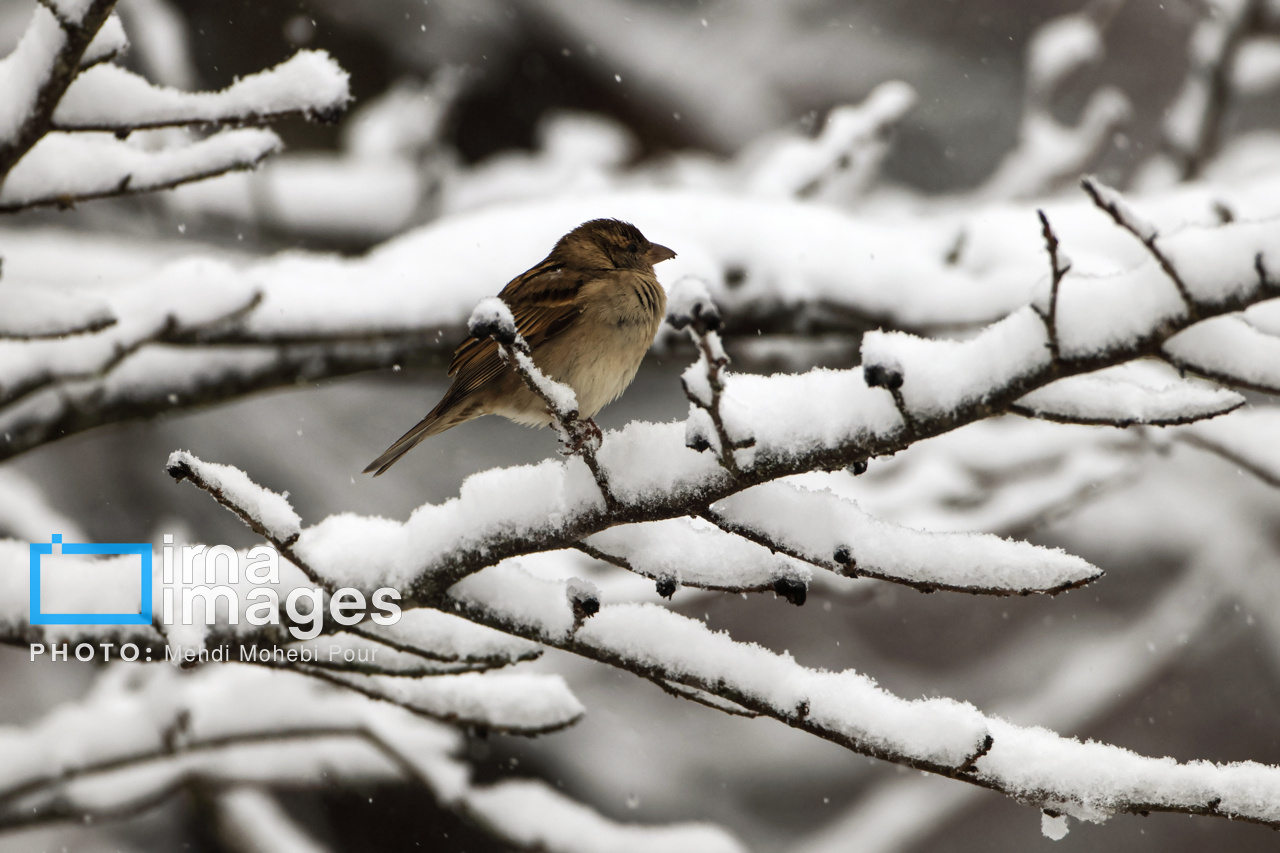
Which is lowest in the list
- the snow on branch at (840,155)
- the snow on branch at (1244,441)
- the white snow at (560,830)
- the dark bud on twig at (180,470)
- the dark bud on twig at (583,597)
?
the white snow at (560,830)

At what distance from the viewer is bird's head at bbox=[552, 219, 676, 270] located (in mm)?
2830

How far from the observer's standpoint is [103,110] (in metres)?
2.06

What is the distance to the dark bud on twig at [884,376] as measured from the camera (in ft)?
4.63

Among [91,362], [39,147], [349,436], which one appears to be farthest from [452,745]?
[349,436]

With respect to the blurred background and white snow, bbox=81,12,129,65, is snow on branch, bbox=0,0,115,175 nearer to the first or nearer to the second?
white snow, bbox=81,12,129,65

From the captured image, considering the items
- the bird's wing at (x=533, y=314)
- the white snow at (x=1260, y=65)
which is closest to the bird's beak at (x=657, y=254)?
the bird's wing at (x=533, y=314)

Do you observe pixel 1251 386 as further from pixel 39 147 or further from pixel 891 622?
pixel 891 622

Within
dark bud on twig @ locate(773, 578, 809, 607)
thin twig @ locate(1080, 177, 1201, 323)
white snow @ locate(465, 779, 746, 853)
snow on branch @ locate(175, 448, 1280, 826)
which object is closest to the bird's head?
snow on branch @ locate(175, 448, 1280, 826)

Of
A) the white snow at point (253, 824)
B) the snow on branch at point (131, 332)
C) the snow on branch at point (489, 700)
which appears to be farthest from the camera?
the white snow at point (253, 824)

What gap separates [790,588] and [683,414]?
537 centimetres

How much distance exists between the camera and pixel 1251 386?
1.39 m

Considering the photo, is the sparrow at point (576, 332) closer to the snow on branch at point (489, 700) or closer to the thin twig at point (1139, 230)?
the snow on branch at point (489, 700)

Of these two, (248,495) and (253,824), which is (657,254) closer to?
(248,495)

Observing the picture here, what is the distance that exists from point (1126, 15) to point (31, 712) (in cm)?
1044
